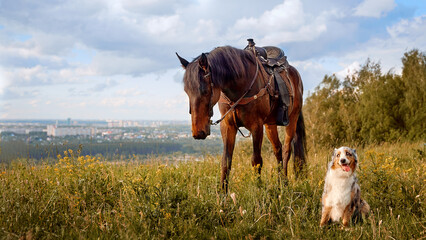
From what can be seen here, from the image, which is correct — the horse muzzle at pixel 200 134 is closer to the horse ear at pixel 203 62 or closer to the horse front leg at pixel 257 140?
the horse ear at pixel 203 62

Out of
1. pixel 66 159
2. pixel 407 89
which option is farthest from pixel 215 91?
pixel 407 89

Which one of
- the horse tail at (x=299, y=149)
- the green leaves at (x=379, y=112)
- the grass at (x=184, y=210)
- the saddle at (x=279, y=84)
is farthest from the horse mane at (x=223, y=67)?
the green leaves at (x=379, y=112)

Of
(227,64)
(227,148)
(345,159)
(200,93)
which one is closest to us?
(345,159)

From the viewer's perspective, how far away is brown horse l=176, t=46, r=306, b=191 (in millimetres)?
4281

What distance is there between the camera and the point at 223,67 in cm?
468

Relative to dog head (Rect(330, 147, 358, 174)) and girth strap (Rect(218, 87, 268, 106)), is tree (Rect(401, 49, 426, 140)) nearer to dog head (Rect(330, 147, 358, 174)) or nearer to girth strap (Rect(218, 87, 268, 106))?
girth strap (Rect(218, 87, 268, 106))

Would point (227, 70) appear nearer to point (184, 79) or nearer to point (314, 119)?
point (184, 79)

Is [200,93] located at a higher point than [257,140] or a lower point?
higher

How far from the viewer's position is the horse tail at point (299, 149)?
7.06 metres

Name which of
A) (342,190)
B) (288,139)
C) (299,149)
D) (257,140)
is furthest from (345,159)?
(299,149)

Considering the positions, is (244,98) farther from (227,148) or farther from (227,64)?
(227,148)

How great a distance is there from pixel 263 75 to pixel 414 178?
3021mm

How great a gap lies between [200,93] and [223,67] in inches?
26.1

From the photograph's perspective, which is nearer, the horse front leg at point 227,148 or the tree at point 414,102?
the horse front leg at point 227,148
